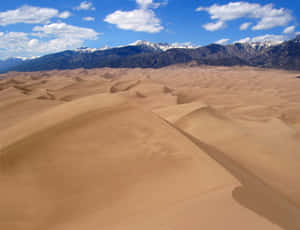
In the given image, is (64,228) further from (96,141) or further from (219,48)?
(219,48)

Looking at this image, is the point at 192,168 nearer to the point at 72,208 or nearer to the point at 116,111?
the point at 72,208

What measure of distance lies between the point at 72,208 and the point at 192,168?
1497 mm

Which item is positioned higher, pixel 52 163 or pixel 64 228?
pixel 52 163

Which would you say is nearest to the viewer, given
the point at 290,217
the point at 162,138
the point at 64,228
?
the point at 64,228

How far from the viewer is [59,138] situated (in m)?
3.07

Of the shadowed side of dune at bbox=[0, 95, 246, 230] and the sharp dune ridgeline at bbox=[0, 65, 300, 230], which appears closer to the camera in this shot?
the sharp dune ridgeline at bbox=[0, 65, 300, 230]

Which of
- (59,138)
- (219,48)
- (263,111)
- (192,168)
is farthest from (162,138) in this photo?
(219,48)

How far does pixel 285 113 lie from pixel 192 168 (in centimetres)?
910

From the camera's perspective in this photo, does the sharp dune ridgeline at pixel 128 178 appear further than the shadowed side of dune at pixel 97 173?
No

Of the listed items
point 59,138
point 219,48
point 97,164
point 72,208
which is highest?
point 219,48

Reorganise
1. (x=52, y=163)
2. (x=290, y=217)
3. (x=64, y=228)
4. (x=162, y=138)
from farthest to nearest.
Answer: (x=162, y=138)
(x=52, y=163)
(x=290, y=217)
(x=64, y=228)

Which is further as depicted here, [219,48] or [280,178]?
[219,48]

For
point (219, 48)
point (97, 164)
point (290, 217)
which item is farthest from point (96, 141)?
point (219, 48)

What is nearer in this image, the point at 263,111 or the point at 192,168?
the point at 192,168
